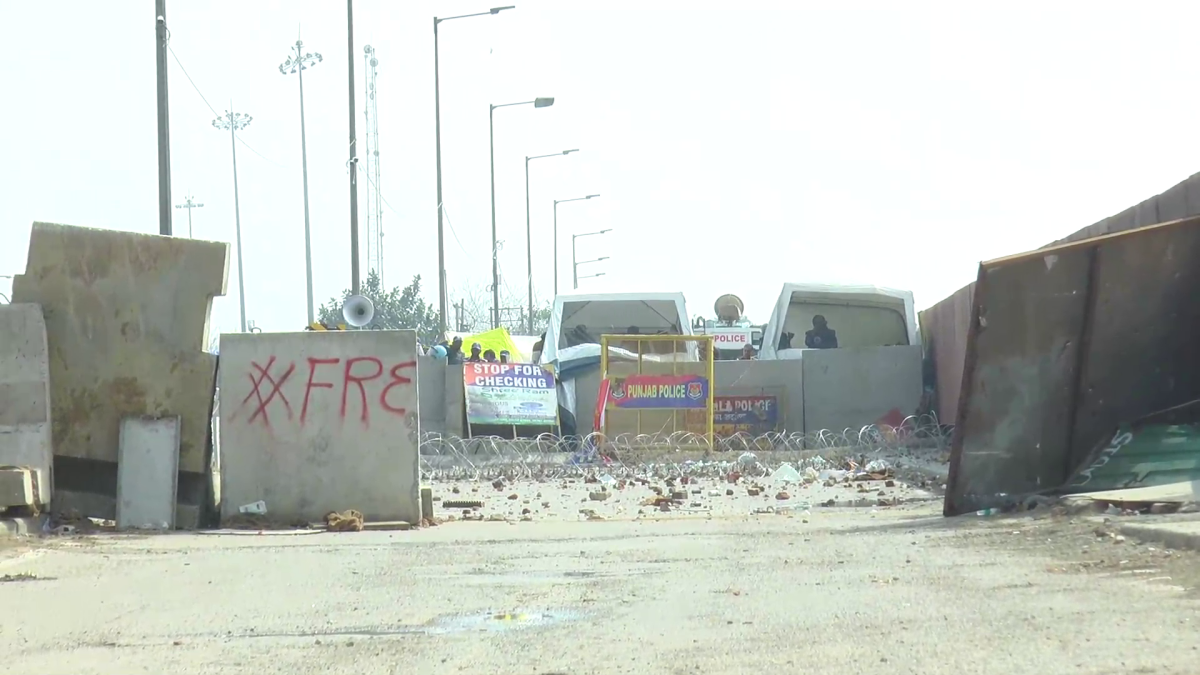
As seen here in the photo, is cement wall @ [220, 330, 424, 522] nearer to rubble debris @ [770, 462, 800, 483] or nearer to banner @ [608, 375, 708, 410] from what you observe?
rubble debris @ [770, 462, 800, 483]

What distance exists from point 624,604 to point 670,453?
532 inches

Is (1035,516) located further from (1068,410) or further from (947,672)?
(947,672)

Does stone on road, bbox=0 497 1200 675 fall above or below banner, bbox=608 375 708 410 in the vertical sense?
below

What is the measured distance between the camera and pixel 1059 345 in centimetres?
1183

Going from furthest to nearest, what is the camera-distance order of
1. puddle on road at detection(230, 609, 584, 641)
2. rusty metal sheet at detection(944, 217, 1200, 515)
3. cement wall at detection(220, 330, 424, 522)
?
1. cement wall at detection(220, 330, 424, 522)
2. rusty metal sheet at detection(944, 217, 1200, 515)
3. puddle on road at detection(230, 609, 584, 641)

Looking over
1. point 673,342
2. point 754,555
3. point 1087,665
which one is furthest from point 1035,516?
point 673,342

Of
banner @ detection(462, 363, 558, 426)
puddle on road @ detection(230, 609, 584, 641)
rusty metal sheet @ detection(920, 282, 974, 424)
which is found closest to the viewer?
puddle on road @ detection(230, 609, 584, 641)

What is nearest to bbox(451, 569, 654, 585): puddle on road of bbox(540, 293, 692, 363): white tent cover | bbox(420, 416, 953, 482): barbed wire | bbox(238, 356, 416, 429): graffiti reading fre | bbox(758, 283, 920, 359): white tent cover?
bbox(238, 356, 416, 429): graffiti reading fre

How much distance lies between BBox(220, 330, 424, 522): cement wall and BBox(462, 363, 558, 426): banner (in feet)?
38.4

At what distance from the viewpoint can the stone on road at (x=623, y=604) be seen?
20.0 feet

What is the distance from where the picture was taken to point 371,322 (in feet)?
82.7

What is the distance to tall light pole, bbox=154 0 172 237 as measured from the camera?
1966 cm

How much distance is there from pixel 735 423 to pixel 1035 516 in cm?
1563

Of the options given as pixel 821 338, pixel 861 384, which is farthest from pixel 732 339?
pixel 861 384
